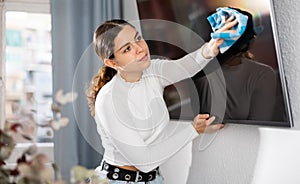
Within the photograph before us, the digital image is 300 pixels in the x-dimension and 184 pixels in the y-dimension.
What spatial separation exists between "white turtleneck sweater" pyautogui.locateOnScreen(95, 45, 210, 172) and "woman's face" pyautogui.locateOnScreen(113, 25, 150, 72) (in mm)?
72

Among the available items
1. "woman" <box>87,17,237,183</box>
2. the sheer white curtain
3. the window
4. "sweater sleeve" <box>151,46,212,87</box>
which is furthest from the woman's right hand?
the window

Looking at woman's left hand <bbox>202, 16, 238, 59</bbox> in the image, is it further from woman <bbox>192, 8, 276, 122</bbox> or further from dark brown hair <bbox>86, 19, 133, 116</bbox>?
dark brown hair <bbox>86, 19, 133, 116</bbox>

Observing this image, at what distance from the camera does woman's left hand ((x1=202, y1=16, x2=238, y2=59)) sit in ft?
4.50

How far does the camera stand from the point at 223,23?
4.66 ft

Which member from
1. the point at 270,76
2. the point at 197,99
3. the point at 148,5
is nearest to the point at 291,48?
the point at 270,76

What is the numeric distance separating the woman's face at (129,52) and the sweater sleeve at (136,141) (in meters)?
0.16

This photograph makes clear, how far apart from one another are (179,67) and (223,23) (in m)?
0.42

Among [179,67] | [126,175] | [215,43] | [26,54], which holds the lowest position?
[126,175]

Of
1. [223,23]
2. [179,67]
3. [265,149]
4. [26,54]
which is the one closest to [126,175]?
[179,67]

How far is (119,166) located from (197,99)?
1.34 ft

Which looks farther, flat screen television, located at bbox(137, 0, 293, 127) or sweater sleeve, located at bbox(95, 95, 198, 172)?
sweater sleeve, located at bbox(95, 95, 198, 172)

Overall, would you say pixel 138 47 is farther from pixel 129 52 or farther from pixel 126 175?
pixel 126 175

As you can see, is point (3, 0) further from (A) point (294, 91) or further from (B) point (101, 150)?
(A) point (294, 91)

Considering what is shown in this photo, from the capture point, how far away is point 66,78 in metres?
2.71
